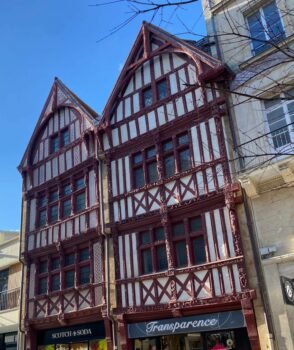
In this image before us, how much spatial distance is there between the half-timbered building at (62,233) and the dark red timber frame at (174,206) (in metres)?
1.05

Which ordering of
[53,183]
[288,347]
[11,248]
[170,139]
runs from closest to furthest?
[288,347] → [170,139] → [53,183] → [11,248]

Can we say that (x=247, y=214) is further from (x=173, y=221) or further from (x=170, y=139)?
(x=170, y=139)

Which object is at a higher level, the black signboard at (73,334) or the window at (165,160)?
the window at (165,160)

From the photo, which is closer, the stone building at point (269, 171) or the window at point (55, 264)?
the stone building at point (269, 171)

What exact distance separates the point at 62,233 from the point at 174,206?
5.20 m

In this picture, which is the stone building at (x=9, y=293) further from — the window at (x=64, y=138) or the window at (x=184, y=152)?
the window at (x=184, y=152)

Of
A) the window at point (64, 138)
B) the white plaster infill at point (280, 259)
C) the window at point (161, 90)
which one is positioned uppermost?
the window at point (64, 138)

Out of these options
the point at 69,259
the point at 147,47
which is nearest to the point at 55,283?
the point at 69,259

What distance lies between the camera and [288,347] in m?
9.01

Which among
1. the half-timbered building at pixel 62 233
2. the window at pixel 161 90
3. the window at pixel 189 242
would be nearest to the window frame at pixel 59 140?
the half-timbered building at pixel 62 233

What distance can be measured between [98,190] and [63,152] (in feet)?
10.1

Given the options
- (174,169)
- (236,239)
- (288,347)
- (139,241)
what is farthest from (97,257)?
(288,347)

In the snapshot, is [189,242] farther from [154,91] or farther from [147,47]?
[147,47]

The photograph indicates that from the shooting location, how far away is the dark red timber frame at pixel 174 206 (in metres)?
10.5
